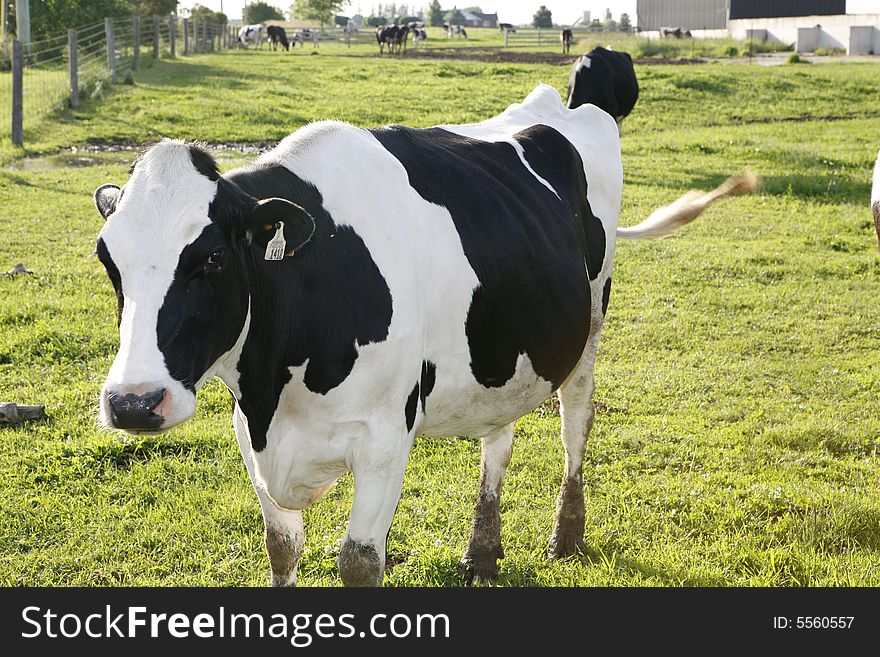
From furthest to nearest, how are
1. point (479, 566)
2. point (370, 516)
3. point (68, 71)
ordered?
point (68, 71) → point (479, 566) → point (370, 516)

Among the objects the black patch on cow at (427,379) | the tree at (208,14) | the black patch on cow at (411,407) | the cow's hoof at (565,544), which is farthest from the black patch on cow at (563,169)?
the tree at (208,14)

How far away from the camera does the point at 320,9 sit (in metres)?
89.1

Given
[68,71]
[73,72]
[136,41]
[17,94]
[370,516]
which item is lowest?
[370,516]

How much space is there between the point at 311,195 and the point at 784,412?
13.2 ft

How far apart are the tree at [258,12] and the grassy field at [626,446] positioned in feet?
255

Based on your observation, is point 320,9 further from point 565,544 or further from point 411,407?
point 411,407

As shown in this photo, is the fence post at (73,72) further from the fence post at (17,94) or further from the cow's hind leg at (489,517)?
the cow's hind leg at (489,517)

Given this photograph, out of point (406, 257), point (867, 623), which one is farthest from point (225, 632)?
point (867, 623)

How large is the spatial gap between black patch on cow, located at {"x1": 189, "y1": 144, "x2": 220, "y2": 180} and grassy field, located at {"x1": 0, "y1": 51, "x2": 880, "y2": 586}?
1946mm

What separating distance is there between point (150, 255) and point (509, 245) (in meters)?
1.59

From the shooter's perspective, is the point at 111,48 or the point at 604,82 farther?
the point at 111,48

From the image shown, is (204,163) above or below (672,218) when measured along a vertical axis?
above

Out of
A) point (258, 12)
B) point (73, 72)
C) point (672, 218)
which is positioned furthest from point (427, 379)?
point (258, 12)

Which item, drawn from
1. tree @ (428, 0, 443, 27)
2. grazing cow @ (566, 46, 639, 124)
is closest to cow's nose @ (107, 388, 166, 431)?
grazing cow @ (566, 46, 639, 124)
